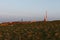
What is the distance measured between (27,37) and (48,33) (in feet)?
5.90

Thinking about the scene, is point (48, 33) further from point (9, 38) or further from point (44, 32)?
point (9, 38)

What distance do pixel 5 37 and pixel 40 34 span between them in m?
3.76

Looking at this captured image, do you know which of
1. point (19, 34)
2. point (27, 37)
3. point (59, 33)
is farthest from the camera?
point (19, 34)

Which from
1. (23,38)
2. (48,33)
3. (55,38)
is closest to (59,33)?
(55,38)

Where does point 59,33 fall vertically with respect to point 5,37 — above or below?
above

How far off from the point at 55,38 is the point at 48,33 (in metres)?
0.98

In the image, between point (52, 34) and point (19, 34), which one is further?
point (19, 34)

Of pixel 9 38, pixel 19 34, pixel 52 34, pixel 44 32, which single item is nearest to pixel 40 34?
pixel 44 32

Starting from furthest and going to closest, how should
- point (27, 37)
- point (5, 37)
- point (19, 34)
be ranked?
point (5, 37) → point (19, 34) → point (27, 37)

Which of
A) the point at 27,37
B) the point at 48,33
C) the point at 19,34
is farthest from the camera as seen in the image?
the point at 19,34

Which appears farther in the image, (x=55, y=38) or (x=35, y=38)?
(x=35, y=38)

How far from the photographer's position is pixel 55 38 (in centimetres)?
1122

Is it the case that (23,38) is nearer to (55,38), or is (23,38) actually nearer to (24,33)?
(24,33)

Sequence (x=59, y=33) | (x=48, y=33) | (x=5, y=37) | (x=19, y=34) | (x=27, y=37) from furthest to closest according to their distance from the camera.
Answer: (x=5, y=37)
(x=19, y=34)
(x=27, y=37)
(x=48, y=33)
(x=59, y=33)
